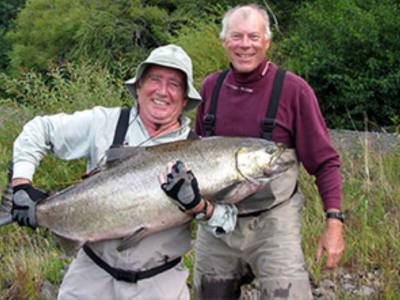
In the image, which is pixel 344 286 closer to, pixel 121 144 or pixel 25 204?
pixel 121 144

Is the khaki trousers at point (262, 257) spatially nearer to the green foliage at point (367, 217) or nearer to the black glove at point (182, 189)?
the black glove at point (182, 189)

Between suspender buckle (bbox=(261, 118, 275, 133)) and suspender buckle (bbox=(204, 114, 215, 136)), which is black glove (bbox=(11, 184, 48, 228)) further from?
suspender buckle (bbox=(261, 118, 275, 133))

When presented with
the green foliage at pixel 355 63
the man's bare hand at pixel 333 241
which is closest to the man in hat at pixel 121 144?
the man's bare hand at pixel 333 241

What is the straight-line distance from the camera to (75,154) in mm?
3350

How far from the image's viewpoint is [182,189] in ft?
9.95

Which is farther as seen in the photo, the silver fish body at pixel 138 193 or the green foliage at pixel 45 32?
the green foliage at pixel 45 32

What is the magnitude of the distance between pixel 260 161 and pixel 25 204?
1.14 metres

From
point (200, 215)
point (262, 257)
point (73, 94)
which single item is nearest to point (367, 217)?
point (262, 257)

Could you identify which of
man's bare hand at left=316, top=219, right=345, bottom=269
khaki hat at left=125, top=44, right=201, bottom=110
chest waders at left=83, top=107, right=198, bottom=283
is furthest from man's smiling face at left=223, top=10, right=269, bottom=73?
man's bare hand at left=316, top=219, right=345, bottom=269

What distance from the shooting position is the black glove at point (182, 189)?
3023mm

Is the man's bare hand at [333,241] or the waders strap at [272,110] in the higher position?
the waders strap at [272,110]

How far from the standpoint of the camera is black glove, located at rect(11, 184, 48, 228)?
3143 mm

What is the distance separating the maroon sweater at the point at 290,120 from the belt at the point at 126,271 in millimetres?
909

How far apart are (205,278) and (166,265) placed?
0.93 metres
